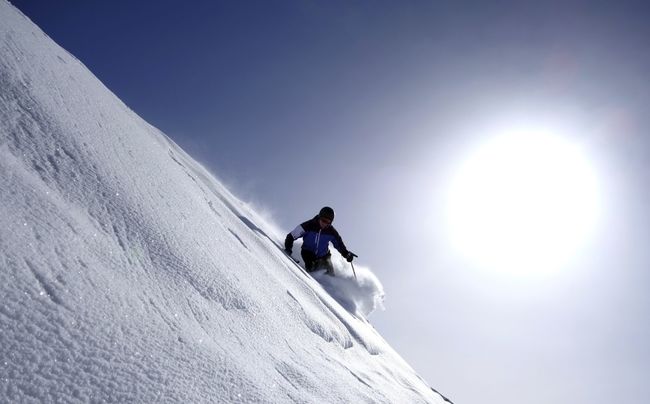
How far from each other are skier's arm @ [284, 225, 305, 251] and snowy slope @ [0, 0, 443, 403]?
4202 millimetres

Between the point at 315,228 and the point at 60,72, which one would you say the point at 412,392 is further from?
the point at 315,228

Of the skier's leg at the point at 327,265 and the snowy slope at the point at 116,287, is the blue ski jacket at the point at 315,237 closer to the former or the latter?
the skier's leg at the point at 327,265

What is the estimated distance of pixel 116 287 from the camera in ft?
4.57

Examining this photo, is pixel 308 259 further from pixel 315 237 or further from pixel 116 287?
pixel 116 287

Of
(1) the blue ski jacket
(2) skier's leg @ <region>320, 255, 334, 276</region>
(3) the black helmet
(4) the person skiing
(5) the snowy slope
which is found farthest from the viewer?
(3) the black helmet

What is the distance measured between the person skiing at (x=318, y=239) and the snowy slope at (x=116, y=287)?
464 centimetres

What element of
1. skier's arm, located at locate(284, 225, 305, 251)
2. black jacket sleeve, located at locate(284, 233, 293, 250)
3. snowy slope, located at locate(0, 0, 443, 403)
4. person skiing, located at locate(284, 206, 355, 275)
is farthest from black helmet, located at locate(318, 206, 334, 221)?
snowy slope, located at locate(0, 0, 443, 403)

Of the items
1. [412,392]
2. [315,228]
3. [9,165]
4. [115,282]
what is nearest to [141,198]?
[9,165]

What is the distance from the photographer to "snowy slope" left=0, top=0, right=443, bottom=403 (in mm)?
1021

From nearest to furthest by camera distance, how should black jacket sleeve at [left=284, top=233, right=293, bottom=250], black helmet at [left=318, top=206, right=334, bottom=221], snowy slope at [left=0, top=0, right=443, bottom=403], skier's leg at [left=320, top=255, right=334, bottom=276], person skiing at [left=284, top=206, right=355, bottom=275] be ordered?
snowy slope at [left=0, top=0, right=443, bottom=403] → black jacket sleeve at [left=284, top=233, right=293, bottom=250] → skier's leg at [left=320, top=255, right=334, bottom=276] → person skiing at [left=284, top=206, right=355, bottom=275] → black helmet at [left=318, top=206, right=334, bottom=221]

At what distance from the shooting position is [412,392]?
3.58 meters

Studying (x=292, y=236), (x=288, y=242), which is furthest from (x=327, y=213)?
(x=288, y=242)

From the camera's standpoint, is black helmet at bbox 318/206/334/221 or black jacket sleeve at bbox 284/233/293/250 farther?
black helmet at bbox 318/206/334/221

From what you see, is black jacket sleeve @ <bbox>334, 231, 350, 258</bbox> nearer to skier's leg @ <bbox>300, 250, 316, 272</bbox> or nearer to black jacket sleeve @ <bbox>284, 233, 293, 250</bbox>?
skier's leg @ <bbox>300, 250, 316, 272</bbox>
